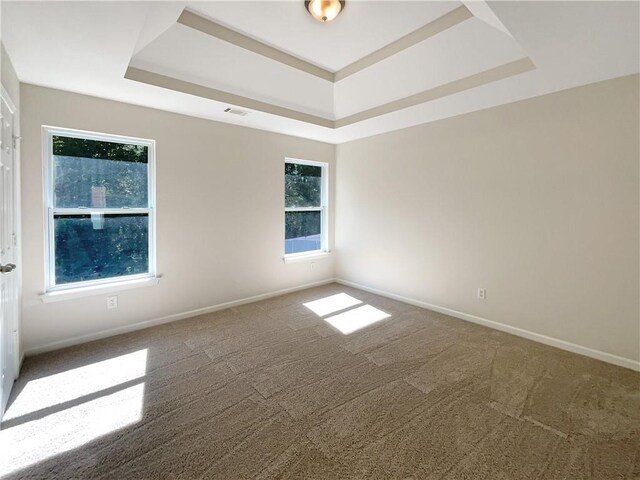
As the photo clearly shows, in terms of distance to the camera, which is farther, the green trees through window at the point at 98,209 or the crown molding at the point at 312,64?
the green trees through window at the point at 98,209

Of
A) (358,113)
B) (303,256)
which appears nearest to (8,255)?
(303,256)

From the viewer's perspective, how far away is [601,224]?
9.12 feet

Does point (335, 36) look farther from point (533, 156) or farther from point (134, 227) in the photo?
point (134, 227)

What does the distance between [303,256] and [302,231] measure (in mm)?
400

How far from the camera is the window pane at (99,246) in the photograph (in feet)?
9.99

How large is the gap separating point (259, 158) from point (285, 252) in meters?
1.43

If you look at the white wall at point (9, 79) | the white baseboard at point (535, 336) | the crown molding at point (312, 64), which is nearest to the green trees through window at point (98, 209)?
the white wall at point (9, 79)

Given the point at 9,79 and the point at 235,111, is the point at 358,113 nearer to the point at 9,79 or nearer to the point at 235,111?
the point at 235,111

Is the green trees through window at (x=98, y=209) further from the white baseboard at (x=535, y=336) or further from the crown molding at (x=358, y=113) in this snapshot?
the white baseboard at (x=535, y=336)

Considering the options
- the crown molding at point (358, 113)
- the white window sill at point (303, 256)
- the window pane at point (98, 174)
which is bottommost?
the white window sill at point (303, 256)

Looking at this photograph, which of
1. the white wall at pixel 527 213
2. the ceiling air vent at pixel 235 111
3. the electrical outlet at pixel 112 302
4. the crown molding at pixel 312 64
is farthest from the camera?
the ceiling air vent at pixel 235 111

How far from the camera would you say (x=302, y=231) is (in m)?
5.08

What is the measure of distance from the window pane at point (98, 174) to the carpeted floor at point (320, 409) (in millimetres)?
1420

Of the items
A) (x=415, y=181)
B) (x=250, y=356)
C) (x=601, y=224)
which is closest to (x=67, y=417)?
(x=250, y=356)
